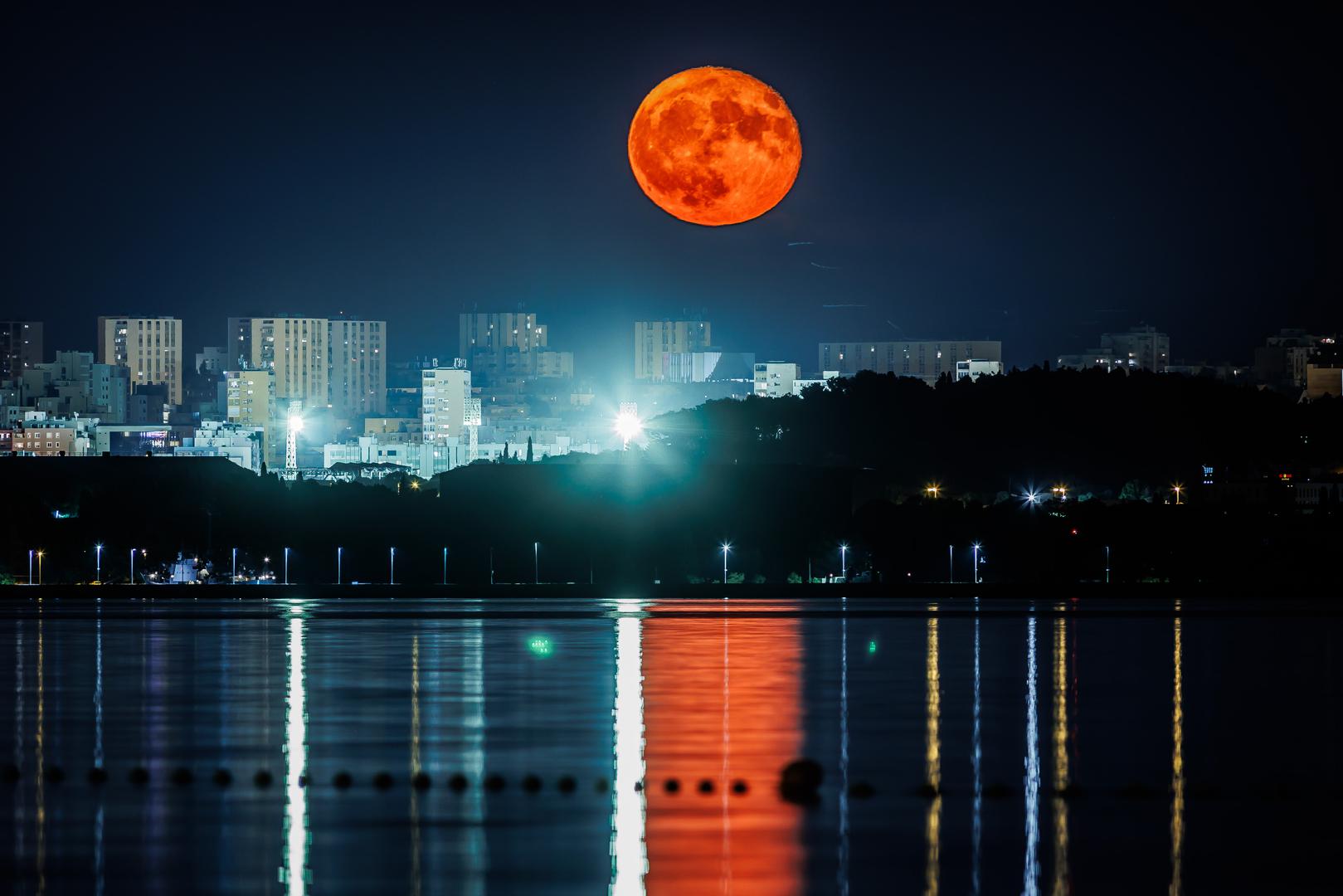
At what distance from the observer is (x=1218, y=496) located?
150000 mm

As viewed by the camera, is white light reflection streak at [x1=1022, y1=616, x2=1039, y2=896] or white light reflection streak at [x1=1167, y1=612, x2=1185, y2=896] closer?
white light reflection streak at [x1=1022, y1=616, x2=1039, y2=896]

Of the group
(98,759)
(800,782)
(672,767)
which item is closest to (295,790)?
(98,759)

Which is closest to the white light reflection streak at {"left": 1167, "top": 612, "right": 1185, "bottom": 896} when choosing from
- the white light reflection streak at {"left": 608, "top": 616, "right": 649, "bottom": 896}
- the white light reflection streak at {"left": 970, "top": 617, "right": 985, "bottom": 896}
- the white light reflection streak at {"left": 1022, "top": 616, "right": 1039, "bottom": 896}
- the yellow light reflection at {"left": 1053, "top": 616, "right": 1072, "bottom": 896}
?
the yellow light reflection at {"left": 1053, "top": 616, "right": 1072, "bottom": 896}

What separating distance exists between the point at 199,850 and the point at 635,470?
122 metres

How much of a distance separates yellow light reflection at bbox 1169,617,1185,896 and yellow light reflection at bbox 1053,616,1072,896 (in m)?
0.89

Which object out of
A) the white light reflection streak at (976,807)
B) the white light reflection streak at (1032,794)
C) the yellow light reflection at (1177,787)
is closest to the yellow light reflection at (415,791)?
the white light reflection streak at (976,807)

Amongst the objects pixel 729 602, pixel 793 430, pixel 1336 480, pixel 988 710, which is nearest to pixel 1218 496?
pixel 1336 480

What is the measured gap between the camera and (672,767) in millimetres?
24562

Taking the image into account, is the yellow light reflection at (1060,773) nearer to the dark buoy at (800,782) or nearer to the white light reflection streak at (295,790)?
the dark buoy at (800,782)

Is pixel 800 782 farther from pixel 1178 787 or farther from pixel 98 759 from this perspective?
pixel 98 759

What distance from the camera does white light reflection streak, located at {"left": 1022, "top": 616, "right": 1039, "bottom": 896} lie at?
57.6ft

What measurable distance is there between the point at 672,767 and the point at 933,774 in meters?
2.95

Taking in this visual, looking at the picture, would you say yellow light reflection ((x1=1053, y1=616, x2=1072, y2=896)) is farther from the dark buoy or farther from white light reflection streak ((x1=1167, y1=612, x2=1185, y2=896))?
the dark buoy

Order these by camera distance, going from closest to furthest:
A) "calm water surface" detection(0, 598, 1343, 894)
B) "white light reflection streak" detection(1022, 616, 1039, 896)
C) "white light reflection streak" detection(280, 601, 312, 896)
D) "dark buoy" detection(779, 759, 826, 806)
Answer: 1. "white light reflection streak" detection(1022, 616, 1039, 896)
2. "white light reflection streak" detection(280, 601, 312, 896)
3. "calm water surface" detection(0, 598, 1343, 894)
4. "dark buoy" detection(779, 759, 826, 806)
